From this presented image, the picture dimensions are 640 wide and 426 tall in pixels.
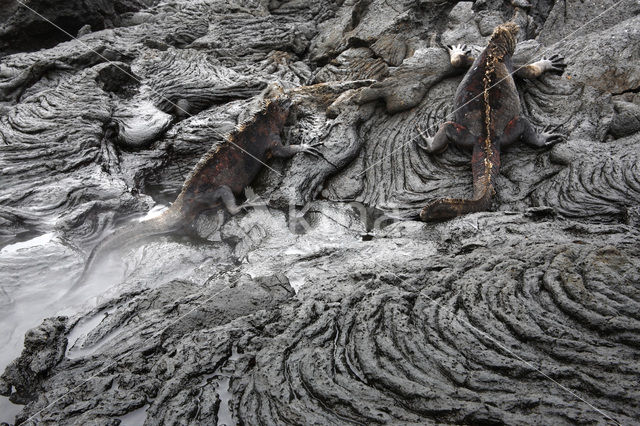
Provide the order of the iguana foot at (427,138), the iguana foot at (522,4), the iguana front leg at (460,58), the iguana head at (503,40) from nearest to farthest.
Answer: the iguana foot at (427,138) < the iguana head at (503,40) < the iguana front leg at (460,58) < the iguana foot at (522,4)

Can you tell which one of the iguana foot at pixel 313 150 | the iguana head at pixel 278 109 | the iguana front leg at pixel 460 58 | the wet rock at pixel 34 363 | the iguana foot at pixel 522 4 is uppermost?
the iguana foot at pixel 522 4

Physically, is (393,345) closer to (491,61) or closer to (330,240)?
(330,240)

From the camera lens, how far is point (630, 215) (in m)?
3.84

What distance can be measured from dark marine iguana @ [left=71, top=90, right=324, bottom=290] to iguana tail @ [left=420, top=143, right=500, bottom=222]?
2126 mm

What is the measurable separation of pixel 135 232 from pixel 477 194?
14.6ft

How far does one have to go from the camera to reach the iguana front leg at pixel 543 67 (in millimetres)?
5777

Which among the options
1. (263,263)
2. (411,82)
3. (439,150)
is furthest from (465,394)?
(411,82)

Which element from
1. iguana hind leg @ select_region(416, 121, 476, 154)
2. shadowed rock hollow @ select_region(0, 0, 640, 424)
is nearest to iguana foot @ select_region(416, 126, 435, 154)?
iguana hind leg @ select_region(416, 121, 476, 154)

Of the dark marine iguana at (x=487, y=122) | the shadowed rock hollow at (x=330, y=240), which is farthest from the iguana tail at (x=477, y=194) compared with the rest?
the shadowed rock hollow at (x=330, y=240)

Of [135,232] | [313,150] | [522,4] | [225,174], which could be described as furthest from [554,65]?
[135,232]

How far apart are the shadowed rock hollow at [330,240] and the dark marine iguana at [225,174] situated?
21cm

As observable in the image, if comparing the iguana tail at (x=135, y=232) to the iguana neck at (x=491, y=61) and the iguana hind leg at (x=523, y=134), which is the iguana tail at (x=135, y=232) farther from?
the iguana hind leg at (x=523, y=134)

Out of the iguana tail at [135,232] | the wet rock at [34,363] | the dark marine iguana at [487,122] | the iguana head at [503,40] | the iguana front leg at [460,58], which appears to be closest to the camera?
the wet rock at [34,363]

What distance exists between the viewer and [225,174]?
17.7 ft
